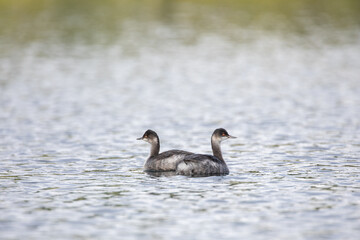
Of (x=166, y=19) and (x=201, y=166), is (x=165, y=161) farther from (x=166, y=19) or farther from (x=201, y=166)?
(x=166, y=19)

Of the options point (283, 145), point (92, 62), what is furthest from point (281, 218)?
point (92, 62)

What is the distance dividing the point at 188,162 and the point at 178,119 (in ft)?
35.6

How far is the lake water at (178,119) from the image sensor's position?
14.7m

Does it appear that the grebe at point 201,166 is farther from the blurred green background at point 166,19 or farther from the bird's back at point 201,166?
the blurred green background at point 166,19

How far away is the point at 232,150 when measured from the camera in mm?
23531

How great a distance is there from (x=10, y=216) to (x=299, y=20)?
49.6 m

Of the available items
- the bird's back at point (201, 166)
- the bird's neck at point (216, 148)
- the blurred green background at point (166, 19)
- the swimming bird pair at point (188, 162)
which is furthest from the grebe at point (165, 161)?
the blurred green background at point (166, 19)

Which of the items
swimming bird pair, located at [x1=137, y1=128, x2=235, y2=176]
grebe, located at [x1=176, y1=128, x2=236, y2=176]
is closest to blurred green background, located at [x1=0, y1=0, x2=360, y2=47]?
swimming bird pair, located at [x1=137, y1=128, x2=235, y2=176]

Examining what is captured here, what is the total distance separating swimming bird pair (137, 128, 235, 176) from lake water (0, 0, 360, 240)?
17.4 inches

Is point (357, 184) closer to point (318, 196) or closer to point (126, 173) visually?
point (318, 196)

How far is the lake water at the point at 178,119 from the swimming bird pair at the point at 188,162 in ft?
1.45

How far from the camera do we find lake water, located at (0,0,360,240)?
48.2 ft

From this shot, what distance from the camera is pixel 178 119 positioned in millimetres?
29453

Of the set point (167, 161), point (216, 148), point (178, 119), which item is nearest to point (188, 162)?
point (167, 161)
